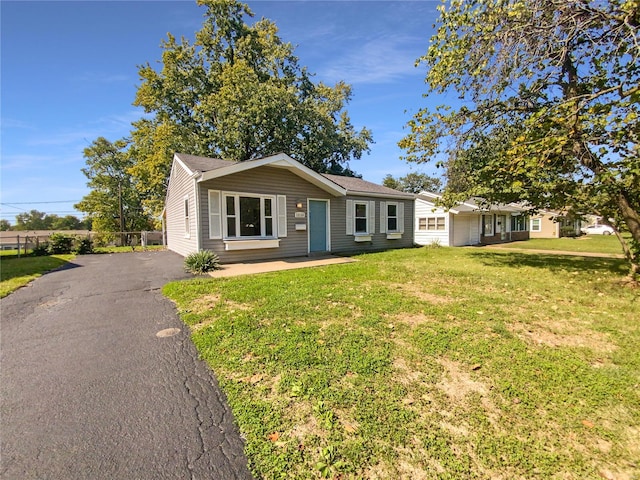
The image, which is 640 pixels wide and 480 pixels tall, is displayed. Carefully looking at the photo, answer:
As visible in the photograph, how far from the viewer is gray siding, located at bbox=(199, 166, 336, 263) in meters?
9.41

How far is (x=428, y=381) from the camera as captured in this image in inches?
104

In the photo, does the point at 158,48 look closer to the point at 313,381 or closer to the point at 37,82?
the point at 37,82

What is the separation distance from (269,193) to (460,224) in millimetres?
15141

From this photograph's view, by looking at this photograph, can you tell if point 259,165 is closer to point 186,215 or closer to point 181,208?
point 186,215

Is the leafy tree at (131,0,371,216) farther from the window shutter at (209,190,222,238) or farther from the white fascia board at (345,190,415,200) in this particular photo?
the window shutter at (209,190,222,238)

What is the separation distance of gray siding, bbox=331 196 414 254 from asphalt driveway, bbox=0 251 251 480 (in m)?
9.04

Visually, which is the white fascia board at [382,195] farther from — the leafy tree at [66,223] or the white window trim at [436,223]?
the leafy tree at [66,223]

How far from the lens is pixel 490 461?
1.78m

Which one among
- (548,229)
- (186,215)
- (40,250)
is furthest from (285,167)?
(548,229)

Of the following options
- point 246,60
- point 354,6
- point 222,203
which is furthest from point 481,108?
point 246,60

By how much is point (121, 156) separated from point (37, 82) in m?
25.9

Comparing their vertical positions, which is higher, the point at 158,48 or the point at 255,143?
the point at 158,48

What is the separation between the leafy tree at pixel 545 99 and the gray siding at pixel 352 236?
15.7ft

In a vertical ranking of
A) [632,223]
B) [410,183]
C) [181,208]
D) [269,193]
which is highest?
[410,183]
